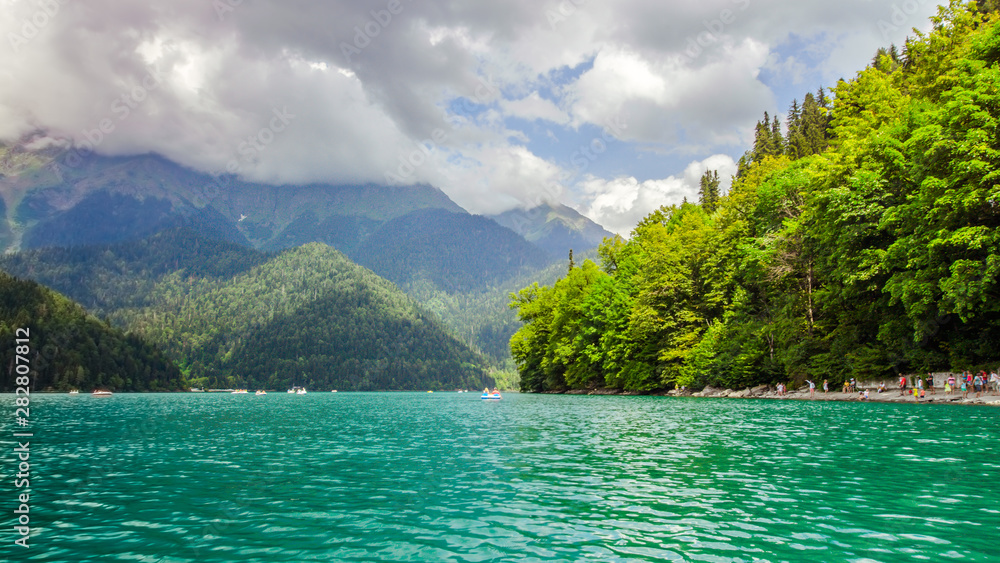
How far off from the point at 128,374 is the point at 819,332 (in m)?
203

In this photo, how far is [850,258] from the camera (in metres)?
43.7

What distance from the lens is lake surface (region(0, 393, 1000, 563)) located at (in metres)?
9.53

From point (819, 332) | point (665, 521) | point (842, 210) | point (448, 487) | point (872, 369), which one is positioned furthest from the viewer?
point (819, 332)

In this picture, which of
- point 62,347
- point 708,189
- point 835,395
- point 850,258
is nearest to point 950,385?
point 835,395

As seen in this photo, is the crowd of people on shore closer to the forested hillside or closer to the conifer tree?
the conifer tree

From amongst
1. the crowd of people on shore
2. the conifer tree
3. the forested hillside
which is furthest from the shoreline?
the forested hillside

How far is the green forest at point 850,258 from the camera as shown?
36.1 m

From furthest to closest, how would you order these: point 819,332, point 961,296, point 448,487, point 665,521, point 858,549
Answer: point 819,332 < point 961,296 < point 448,487 < point 665,521 < point 858,549

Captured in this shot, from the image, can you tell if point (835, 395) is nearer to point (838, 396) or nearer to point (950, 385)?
point (838, 396)

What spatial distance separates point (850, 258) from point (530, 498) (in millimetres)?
40773

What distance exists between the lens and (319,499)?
13633mm

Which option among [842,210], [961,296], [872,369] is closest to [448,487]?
[961,296]

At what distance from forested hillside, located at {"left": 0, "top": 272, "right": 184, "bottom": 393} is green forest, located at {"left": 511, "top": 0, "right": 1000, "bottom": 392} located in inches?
5980

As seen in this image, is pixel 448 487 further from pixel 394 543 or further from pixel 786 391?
pixel 786 391
